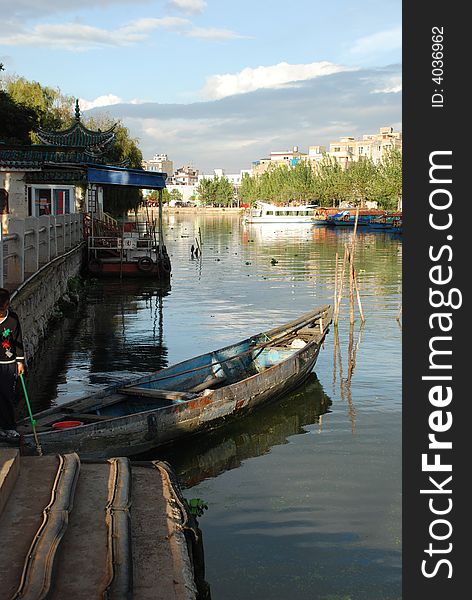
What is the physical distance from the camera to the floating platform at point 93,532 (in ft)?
18.4

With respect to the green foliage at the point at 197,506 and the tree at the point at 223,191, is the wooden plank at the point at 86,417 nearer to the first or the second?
the green foliage at the point at 197,506

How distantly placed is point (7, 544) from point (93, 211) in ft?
116

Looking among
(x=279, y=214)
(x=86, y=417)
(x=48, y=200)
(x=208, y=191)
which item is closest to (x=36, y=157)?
(x=48, y=200)

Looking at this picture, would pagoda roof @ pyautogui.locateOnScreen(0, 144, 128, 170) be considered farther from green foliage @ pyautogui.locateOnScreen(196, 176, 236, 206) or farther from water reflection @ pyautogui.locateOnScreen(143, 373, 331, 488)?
green foliage @ pyautogui.locateOnScreen(196, 176, 236, 206)

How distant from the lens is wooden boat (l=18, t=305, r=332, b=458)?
32.9 ft

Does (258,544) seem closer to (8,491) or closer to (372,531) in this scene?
(372,531)

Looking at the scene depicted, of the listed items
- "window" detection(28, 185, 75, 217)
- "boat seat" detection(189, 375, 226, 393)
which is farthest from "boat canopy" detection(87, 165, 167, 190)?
"boat seat" detection(189, 375, 226, 393)

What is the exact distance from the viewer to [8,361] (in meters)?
9.39

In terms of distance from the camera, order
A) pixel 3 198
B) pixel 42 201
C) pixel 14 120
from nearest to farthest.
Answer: pixel 3 198
pixel 42 201
pixel 14 120

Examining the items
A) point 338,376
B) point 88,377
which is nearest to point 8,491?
point 88,377

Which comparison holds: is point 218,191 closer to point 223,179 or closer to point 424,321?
point 223,179

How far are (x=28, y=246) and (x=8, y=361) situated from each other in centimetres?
936

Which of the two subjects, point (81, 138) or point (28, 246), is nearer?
point (28, 246)

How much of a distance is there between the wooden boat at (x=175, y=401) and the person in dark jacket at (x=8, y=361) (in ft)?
0.98
